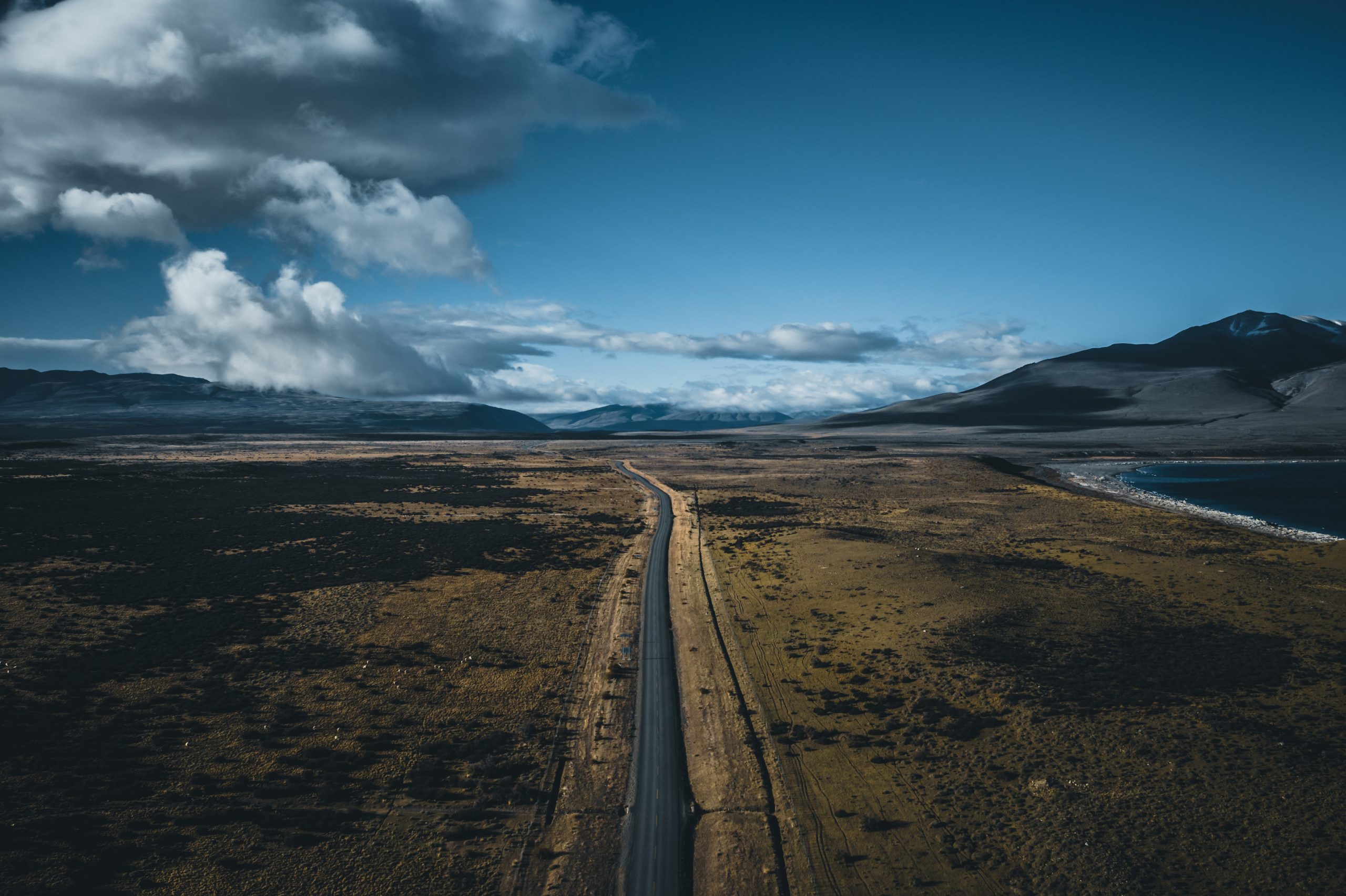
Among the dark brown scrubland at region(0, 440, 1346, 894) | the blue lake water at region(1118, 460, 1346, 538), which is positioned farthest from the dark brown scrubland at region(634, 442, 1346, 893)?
the blue lake water at region(1118, 460, 1346, 538)

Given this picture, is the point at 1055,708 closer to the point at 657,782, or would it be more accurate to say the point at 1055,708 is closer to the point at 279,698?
the point at 657,782

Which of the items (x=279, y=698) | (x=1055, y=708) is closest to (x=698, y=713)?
(x=1055, y=708)

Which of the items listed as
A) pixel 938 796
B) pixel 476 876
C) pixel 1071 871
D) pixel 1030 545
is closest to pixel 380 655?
pixel 476 876

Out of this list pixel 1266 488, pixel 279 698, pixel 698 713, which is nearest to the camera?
pixel 698 713

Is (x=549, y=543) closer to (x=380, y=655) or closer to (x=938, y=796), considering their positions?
(x=380, y=655)

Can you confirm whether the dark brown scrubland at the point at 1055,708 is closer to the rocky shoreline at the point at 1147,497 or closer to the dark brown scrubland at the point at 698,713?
the dark brown scrubland at the point at 698,713

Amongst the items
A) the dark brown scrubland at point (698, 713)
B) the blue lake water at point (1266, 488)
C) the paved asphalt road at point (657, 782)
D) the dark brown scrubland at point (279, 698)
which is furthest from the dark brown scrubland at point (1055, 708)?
the blue lake water at point (1266, 488)
